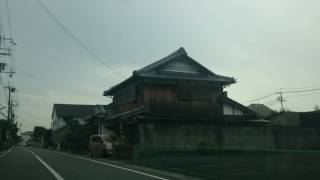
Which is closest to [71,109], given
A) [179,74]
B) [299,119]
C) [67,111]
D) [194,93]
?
[67,111]

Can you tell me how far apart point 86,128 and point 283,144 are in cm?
2644

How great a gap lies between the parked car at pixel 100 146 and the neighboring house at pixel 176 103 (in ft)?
6.52

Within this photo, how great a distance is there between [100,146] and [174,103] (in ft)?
22.7

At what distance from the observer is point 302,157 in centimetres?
1479

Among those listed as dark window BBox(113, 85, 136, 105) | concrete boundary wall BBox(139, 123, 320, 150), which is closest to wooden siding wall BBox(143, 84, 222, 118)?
concrete boundary wall BBox(139, 123, 320, 150)

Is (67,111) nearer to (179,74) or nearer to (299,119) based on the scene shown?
(299,119)

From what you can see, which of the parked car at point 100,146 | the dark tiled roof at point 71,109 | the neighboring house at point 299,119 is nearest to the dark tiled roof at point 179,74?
the parked car at point 100,146

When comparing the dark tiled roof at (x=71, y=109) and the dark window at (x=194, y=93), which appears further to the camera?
the dark tiled roof at (x=71, y=109)

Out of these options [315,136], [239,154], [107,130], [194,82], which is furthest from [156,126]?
[239,154]

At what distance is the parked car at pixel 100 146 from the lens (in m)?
38.9

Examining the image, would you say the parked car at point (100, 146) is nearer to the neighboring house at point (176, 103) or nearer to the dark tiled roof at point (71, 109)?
the neighboring house at point (176, 103)

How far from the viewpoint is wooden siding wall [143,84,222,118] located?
1559 inches

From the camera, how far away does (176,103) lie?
40.4 metres

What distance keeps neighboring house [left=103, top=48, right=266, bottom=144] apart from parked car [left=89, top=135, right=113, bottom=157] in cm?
199
